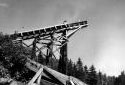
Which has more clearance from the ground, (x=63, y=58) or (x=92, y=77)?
(x=63, y=58)

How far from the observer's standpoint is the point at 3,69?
12.4 meters

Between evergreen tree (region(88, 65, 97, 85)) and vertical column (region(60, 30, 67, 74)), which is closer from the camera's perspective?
vertical column (region(60, 30, 67, 74))

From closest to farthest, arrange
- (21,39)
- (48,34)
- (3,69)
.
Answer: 1. (3,69)
2. (21,39)
3. (48,34)

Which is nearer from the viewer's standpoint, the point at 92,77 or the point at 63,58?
the point at 63,58

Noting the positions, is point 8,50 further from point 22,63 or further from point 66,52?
point 66,52

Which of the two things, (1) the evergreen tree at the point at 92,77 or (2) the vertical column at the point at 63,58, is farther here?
(1) the evergreen tree at the point at 92,77

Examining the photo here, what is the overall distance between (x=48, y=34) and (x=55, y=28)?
3.43ft

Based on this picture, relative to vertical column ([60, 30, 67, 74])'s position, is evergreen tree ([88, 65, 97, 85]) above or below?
below

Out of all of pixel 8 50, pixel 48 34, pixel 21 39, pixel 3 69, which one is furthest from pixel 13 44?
pixel 48 34

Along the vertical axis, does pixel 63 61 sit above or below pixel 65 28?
below

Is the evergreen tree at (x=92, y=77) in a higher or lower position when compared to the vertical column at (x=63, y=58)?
lower

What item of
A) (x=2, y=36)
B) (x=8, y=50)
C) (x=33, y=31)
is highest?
(x=33, y=31)

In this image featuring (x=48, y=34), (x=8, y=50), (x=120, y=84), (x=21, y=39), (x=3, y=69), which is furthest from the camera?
(x=120, y=84)

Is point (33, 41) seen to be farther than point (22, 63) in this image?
Yes
